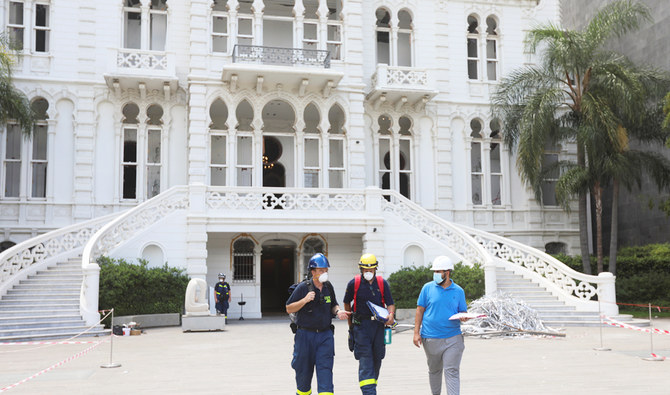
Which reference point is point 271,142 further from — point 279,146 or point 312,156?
point 312,156

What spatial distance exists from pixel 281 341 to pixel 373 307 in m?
8.82

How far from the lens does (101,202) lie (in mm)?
25969

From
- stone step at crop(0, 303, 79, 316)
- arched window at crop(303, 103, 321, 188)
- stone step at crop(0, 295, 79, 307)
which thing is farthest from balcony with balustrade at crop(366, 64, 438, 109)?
stone step at crop(0, 303, 79, 316)

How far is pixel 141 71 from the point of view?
25531 millimetres

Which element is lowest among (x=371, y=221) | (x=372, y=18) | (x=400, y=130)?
(x=371, y=221)

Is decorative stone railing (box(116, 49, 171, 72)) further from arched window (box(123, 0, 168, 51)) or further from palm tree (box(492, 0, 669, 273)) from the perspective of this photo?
palm tree (box(492, 0, 669, 273))

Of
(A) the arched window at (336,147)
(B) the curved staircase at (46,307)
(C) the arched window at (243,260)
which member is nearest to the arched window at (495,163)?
(A) the arched window at (336,147)

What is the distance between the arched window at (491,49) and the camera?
3095cm

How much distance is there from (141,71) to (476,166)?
14.7 metres

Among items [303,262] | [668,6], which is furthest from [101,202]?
[668,6]

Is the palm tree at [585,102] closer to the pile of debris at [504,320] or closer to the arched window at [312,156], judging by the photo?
the arched window at [312,156]

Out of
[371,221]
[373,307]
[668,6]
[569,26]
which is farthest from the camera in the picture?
→ [569,26]

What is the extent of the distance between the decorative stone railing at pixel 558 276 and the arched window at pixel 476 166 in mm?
4034

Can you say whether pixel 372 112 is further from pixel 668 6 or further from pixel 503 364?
pixel 503 364
